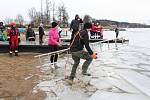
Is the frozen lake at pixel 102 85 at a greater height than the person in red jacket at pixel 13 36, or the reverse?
the person in red jacket at pixel 13 36

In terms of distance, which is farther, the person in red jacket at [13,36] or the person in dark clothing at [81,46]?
the person in red jacket at [13,36]

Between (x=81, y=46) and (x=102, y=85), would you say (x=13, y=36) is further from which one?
(x=102, y=85)

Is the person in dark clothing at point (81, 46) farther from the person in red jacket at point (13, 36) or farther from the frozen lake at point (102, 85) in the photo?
the person in red jacket at point (13, 36)

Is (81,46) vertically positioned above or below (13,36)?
above

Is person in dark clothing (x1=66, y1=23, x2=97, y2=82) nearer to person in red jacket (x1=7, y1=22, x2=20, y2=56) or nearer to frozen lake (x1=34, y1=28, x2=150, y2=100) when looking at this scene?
frozen lake (x1=34, y1=28, x2=150, y2=100)

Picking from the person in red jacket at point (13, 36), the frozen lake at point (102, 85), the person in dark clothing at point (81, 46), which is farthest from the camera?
the person in red jacket at point (13, 36)

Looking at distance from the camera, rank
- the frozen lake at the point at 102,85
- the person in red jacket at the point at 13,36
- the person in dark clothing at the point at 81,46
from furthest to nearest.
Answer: the person in red jacket at the point at 13,36, the person in dark clothing at the point at 81,46, the frozen lake at the point at 102,85

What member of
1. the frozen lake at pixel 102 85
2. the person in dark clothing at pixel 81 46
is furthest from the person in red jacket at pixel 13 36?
the person in dark clothing at pixel 81 46

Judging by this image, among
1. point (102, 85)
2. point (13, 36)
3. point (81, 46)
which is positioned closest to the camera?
point (102, 85)

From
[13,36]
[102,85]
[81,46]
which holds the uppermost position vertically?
[81,46]

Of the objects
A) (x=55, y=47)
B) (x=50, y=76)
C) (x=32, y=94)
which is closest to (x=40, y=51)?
(x=55, y=47)

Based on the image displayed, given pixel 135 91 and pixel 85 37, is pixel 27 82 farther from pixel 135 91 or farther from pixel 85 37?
pixel 135 91

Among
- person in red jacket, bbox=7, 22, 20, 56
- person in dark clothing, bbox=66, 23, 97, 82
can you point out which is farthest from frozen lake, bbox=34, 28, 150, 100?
person in red jacket, bbox=7, 22, 20, 56

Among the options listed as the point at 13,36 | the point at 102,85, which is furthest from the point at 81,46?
the point at 13,36
